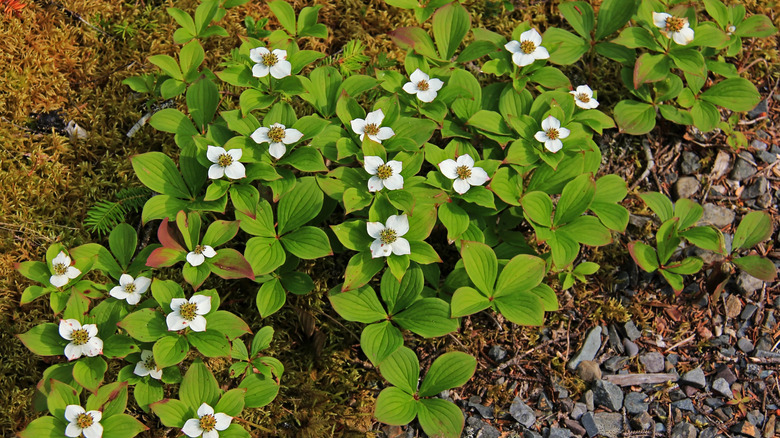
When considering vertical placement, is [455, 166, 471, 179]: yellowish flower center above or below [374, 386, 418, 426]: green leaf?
above

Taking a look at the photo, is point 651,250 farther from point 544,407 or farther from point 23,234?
point 23,234

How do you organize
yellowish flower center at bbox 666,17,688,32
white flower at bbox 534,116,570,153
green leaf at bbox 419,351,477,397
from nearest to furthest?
green leaf at bbox 419,351,477,397
white flower at bbox 534,116,570,153
yellowish flower center at bbox 666,17,688,32

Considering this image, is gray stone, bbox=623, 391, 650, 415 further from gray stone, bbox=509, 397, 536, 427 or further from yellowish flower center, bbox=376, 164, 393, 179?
yellowish flower center, bbox=376, 164, 393, 179

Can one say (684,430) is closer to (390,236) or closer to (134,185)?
(390,236)

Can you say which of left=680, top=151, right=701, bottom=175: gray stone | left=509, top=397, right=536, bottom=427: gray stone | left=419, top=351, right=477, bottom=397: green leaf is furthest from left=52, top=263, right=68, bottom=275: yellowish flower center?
left=680, top=151, right=701, bottom=175: gray stone

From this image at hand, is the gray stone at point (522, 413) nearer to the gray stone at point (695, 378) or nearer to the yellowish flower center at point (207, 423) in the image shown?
the gray stone at point (695, 378)

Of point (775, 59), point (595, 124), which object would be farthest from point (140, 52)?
point (775, 59)

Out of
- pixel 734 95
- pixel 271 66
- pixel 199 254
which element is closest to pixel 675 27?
pixel 734 95

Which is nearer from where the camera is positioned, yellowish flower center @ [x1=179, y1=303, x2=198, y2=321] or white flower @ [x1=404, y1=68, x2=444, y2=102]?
yellowish flower center @ [x1=179, y1=303, x2=198, y2=321]
